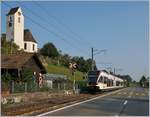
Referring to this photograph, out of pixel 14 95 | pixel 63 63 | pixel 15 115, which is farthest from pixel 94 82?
Answer: pixel 63 63

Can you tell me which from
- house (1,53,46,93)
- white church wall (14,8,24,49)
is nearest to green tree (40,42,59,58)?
white church wall (14,8,24,49)

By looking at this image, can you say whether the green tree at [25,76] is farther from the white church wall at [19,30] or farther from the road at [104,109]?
the white church wall at [19,30]

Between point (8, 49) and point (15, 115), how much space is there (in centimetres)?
6064

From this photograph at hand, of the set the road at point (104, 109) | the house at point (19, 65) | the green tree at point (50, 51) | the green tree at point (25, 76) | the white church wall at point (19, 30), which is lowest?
the road at point (104, 109)

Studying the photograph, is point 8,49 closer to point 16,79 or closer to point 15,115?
point 16,79

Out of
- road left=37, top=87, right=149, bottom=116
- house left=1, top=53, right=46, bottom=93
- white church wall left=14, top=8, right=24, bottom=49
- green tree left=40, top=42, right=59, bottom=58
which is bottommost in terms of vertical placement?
road left=37, top=87, right=149, bottom=116

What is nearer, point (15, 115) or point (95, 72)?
point (15, 115)

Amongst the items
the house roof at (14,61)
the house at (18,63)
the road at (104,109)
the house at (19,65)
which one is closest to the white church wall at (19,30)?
the house at (19,65)

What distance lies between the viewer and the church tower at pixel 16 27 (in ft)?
364

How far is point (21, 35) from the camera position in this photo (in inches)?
4444

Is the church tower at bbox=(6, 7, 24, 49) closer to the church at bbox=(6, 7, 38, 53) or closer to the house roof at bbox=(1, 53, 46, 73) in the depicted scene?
the church at bbox=(6, 7, 38, 53)

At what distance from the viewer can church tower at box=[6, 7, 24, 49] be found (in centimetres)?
11096

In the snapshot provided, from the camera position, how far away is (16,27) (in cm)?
11244

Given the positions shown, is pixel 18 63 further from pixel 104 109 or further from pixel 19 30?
pixel 19 30
